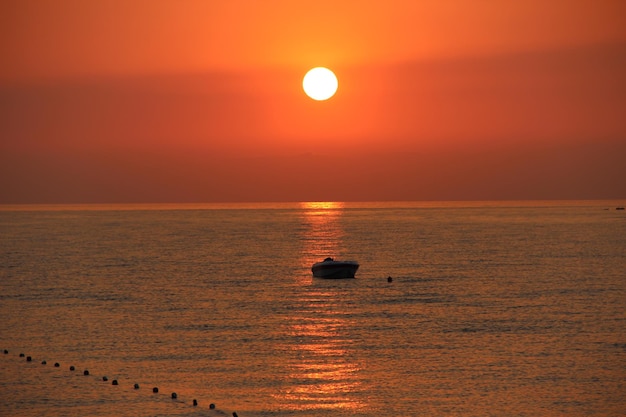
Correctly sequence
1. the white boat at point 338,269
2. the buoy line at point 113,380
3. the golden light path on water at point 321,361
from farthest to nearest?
the white boat at point 338,269 → the golden light path on water at point 321,361 → the buoy line at point 113,380

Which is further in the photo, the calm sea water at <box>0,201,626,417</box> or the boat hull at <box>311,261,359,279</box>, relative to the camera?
the boat hull at <box>311,261,359,279</box>

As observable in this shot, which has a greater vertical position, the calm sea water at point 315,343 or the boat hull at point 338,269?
the boat hull at point 338,269

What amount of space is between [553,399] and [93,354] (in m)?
31.3

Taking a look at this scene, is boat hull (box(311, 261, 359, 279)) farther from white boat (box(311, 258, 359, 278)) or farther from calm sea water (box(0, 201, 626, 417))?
calm sea water (box(0, 201, 626, 417))

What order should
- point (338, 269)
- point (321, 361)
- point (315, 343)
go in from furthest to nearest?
point (338, 269) < point (315, 343) < point (321, 361)

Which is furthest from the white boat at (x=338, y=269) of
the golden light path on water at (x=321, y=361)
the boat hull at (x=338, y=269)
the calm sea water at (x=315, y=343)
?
the golden light path on water at (x=321, y=361)

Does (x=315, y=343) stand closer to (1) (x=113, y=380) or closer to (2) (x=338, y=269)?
(1) (x=113, y=380)

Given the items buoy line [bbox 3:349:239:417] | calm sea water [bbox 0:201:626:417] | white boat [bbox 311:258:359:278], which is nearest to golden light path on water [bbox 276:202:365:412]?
calm sea water [bbox 0:201:626:417]

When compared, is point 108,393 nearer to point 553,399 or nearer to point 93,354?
point 93,354

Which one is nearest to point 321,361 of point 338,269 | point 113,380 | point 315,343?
point 315,343

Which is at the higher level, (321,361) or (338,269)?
(338,269)

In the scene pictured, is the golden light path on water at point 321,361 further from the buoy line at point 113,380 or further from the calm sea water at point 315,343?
the buoy line at point 113,380

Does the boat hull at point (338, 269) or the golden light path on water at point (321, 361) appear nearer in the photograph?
the golden light path on water at point (321, 361)

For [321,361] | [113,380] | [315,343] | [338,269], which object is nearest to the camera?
[113,380]
